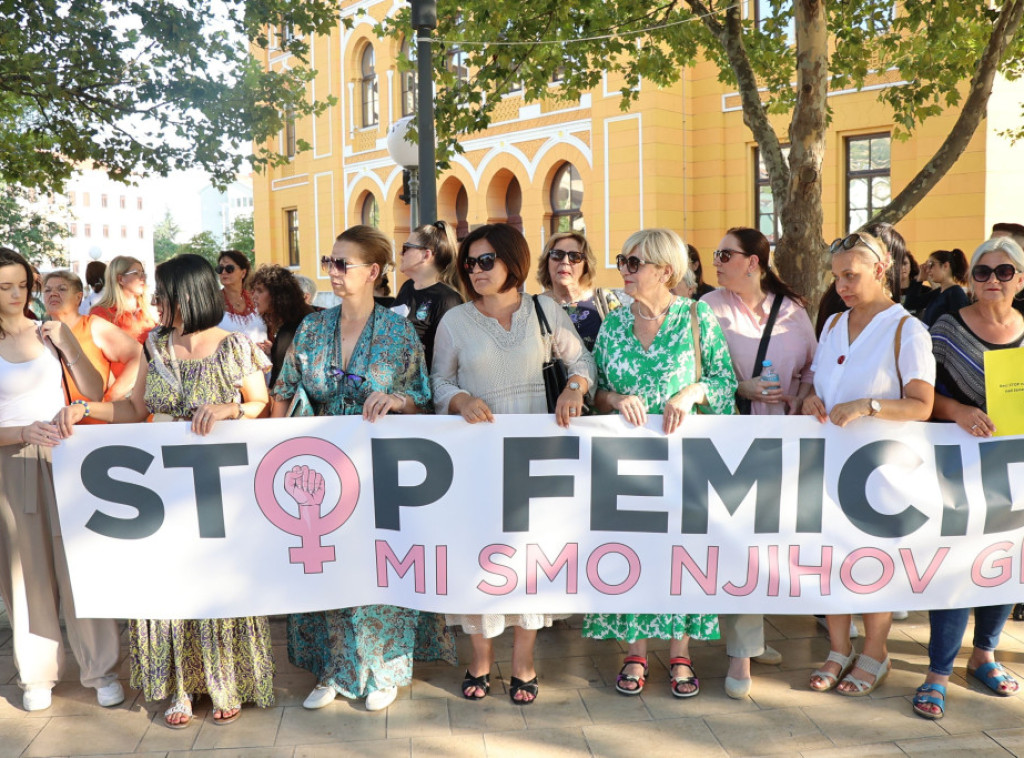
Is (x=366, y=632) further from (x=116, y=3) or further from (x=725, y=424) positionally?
(x=116, y=3)

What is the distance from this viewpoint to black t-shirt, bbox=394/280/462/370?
5.18 metres

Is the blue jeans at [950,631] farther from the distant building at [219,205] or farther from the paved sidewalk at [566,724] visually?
the distant building at [219,205]

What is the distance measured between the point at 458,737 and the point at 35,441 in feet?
6.98

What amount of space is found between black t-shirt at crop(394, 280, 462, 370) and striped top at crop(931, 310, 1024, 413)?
242 centimetres

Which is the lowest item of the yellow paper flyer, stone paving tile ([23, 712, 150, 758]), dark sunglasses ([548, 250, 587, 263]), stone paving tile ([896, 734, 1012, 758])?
stone paving tile ([896, 734, 1012, 758])

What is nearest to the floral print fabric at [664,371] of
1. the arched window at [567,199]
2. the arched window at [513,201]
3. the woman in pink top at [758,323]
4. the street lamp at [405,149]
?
the woman in pink top at [758,323]

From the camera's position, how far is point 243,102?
11.2 metres

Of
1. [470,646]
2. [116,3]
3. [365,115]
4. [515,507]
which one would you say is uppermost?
[365,115]

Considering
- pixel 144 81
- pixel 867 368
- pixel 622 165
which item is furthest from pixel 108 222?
pixel 867 368

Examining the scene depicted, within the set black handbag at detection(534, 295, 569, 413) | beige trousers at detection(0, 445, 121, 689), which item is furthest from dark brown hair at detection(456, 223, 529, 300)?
beige trousers at detection(0, 445, 121, 689)

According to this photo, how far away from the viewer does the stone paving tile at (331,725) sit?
152 inches

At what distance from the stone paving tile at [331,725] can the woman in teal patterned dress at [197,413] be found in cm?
18

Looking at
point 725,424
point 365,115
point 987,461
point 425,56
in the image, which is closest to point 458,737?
point 725,424

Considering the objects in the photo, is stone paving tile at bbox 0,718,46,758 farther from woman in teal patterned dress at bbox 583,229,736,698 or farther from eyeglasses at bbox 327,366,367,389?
woman in teal patterned dress at bbox 583,229,736,698
